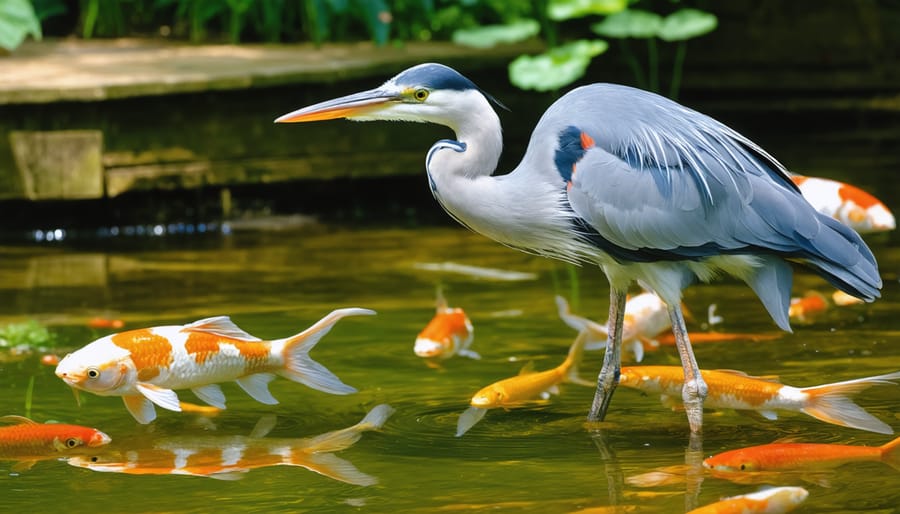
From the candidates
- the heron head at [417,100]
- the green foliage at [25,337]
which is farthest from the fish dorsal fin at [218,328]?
the green foliage at [25,337]

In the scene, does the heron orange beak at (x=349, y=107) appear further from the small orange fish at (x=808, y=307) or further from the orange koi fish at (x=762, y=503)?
the small orange fish at (x=808, y=307)

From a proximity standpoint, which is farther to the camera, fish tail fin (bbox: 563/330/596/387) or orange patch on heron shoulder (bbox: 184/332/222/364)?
fish tail fin (bbox: 563/330/596/387)

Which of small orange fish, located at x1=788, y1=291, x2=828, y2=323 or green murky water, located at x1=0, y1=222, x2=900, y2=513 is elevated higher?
small orange fish, located at x1=788, y1=291, x2=828, y2=323

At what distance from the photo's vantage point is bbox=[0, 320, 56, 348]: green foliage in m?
5.72

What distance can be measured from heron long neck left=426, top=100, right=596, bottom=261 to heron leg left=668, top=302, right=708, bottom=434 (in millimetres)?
365

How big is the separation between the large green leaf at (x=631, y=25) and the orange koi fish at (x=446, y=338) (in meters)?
5.52

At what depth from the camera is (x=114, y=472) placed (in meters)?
4.13

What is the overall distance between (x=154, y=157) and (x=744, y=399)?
17.6 ft

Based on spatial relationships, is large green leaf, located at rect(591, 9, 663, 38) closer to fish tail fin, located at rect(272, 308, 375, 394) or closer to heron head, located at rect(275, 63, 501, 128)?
heron head, located at rect(275, 63, 501, 128)

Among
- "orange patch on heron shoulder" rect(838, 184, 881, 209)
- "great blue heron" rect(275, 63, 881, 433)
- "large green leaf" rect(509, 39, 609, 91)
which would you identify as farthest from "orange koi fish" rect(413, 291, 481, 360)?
"large green leaf" rect(509, 39, 609, 91)

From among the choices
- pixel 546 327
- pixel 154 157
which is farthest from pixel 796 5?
pixel 546 327

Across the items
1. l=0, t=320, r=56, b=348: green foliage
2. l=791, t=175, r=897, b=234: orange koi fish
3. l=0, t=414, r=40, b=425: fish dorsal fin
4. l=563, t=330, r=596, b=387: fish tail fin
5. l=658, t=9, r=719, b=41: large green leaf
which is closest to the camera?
l=0, t=414, r=40, b=425: fish dorsal fin

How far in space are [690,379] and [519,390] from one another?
2.09ft

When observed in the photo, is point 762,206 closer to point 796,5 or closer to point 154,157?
point 154,157
